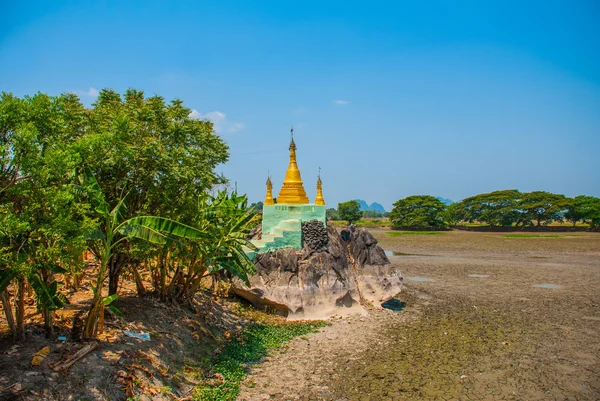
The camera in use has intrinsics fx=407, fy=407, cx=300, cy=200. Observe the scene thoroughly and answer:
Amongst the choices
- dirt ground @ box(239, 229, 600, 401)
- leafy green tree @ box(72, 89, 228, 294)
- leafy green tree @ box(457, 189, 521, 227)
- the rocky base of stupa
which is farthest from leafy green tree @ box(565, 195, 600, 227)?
leafy green tree @ box(72, 89, 228, 294)

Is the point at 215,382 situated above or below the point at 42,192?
below

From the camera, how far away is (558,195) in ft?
231

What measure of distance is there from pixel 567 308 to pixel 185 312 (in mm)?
17543

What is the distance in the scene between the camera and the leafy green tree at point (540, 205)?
226ft

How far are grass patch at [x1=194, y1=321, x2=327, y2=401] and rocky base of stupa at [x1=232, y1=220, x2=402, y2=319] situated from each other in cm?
122

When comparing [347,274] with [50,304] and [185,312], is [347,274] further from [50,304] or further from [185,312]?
[50,304]

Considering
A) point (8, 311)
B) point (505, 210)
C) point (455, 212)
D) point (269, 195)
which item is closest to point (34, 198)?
point (8, 311)

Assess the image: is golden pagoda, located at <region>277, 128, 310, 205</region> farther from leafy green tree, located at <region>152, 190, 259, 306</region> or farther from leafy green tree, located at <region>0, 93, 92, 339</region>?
leafy green tree, located at <region>0, 93, 92, 339</region>

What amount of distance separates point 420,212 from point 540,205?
1981 centimetres

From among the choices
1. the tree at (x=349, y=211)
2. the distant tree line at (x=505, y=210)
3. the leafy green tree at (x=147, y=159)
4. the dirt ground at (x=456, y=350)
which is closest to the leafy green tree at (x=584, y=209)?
the distant tree line at (x=505, y=210)

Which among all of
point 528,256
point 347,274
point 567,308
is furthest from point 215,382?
point 528,256

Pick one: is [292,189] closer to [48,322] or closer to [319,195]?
[319,195]

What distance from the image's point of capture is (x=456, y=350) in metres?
13.9

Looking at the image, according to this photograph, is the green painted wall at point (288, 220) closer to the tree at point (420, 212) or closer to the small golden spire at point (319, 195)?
→ the small golden spire at point (319, 195)
